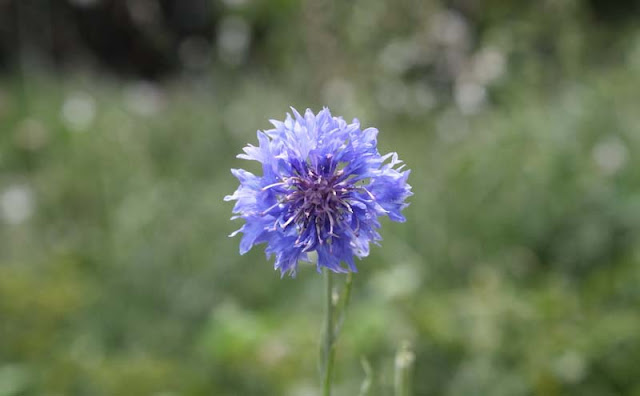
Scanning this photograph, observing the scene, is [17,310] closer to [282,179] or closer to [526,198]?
[282,179]

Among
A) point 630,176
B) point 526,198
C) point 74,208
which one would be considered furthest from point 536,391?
point 74,208

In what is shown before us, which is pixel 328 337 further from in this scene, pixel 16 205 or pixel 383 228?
pixel 16 205

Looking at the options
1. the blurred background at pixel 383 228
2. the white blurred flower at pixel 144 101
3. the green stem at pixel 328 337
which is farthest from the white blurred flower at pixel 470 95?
the green stem at pixel 328 337

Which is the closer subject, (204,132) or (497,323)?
(497,323)

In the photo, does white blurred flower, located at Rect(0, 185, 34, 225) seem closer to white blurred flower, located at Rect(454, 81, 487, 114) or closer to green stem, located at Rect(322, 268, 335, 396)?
white blurred flower, located at Rect(454, 81, 487, 114)

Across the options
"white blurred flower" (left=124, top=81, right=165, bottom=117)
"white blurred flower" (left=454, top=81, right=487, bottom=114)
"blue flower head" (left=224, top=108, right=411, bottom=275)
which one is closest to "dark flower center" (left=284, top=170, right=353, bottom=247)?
"blue flower head" (left=224, top=108, right=411, bottom=275)

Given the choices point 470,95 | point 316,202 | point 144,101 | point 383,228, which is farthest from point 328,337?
point 144,101
